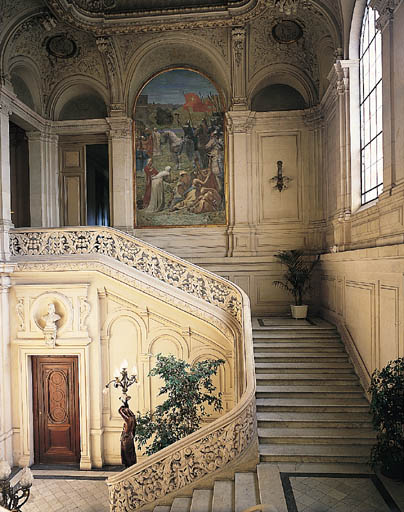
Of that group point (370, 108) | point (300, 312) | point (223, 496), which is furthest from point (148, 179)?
point (223, 496)

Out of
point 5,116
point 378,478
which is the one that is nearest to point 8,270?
point 5,116

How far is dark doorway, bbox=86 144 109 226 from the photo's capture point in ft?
39.1

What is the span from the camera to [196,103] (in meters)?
10.6

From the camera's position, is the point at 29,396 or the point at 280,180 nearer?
the point at 29,396

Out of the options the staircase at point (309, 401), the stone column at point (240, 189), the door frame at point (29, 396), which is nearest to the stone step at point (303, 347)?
the staircase at point (309, 401)

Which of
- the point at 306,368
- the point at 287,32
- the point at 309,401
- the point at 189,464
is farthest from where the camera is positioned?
the point at 287,32

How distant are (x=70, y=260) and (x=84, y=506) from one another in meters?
4.40

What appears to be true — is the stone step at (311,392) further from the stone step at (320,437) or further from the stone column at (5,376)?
the stone column at (5,376)

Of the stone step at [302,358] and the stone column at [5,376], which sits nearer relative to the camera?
the stone step at [302,358]

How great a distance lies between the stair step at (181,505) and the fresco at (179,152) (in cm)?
689

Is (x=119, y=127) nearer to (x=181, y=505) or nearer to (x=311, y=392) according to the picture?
(x=311, y=392)

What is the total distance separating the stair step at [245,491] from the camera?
4.38m

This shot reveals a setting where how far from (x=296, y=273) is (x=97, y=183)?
742 cm

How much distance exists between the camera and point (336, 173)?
8383 mm
